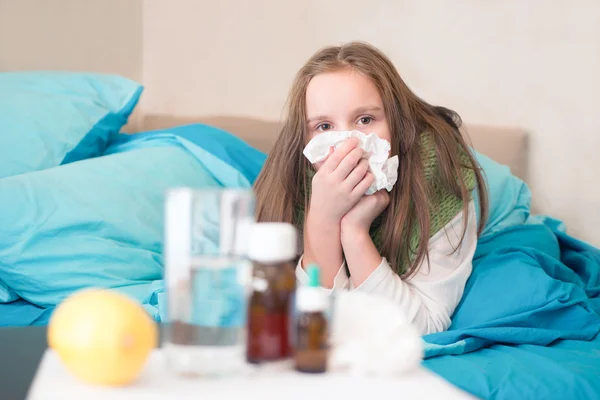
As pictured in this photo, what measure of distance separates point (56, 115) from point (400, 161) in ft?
2.69

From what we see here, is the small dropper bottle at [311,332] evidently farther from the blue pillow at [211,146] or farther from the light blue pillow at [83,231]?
the blue pillow at [211,146]

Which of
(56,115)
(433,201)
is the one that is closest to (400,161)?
(433,201)

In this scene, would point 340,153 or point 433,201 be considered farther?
point 433,201

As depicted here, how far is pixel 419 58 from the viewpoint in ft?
7.79

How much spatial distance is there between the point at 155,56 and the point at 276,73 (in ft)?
1.23

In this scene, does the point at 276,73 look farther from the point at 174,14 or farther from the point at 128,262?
the point at 128,262

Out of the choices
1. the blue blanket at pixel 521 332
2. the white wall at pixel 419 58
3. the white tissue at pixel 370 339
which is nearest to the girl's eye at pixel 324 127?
the blue blanket at pixel 521 332

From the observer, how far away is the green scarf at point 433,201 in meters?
1.36

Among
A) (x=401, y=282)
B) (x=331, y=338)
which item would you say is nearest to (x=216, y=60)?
(x=401, y=282)

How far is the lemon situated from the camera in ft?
1.69

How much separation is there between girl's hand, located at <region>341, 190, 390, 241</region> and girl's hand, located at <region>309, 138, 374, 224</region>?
0.04ft

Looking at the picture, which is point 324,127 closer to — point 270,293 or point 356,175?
point 356,175

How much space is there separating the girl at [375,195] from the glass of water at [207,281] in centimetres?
68

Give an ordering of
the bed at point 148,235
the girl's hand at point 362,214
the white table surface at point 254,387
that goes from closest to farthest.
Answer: the white table surface at point 254,387 < the bed at point 148,235 < the girl's hand at point 362,214
